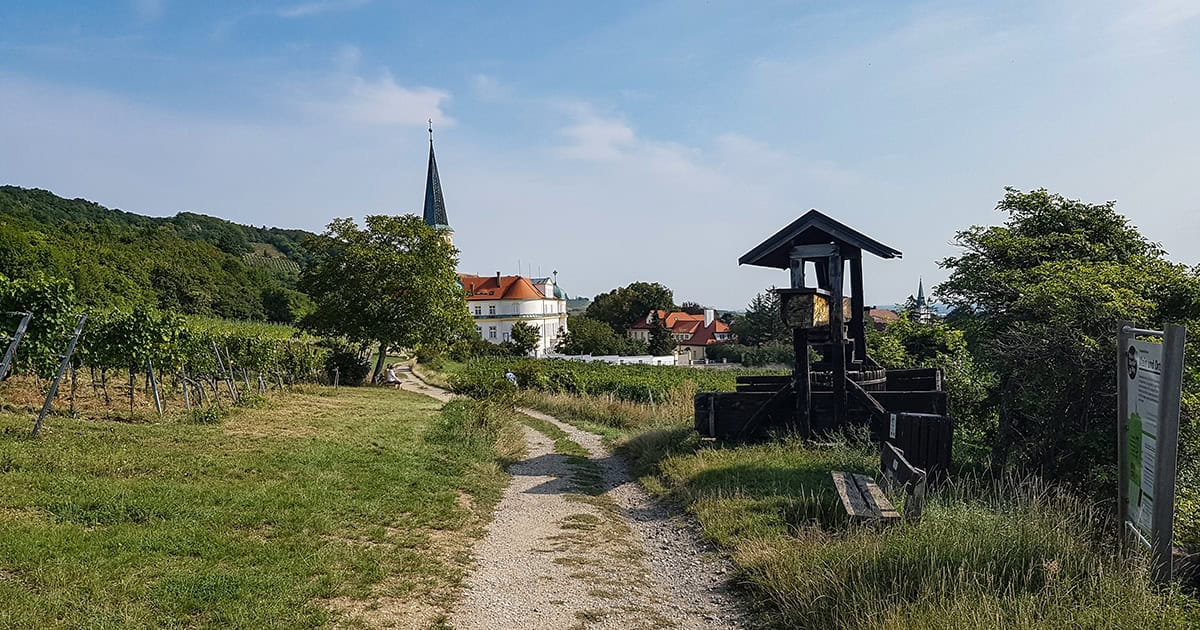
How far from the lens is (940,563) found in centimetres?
500

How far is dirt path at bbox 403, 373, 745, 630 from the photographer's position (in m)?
5.38

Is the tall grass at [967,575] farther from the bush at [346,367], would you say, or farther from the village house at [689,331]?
the village house at [689,331]

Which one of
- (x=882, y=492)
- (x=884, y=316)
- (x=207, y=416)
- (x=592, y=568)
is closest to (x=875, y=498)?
(x=882, y=492)

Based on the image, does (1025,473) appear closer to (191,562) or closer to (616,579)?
(616,579)

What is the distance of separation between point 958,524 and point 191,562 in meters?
5.46

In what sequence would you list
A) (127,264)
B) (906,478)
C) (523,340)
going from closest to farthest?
(906,478), (127,264), (523,340)

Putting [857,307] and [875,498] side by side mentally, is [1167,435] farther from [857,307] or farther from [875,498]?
[857,307]

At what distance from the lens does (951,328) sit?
15.5 metres

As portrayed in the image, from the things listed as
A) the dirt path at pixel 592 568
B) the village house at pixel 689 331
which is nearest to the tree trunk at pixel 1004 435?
the dirt path at pixel 592 568

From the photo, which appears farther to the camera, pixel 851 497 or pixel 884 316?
pixel 884 316

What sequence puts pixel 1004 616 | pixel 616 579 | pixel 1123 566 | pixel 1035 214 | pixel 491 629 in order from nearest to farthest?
pixel 1004 616, pixel 1123 566, pixel 491 629, pixel 616 579, pixel 1035 214

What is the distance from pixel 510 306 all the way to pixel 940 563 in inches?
3250

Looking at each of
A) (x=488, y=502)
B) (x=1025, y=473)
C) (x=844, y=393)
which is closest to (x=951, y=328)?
(x=844, y=393)

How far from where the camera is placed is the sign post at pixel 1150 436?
161 inches
